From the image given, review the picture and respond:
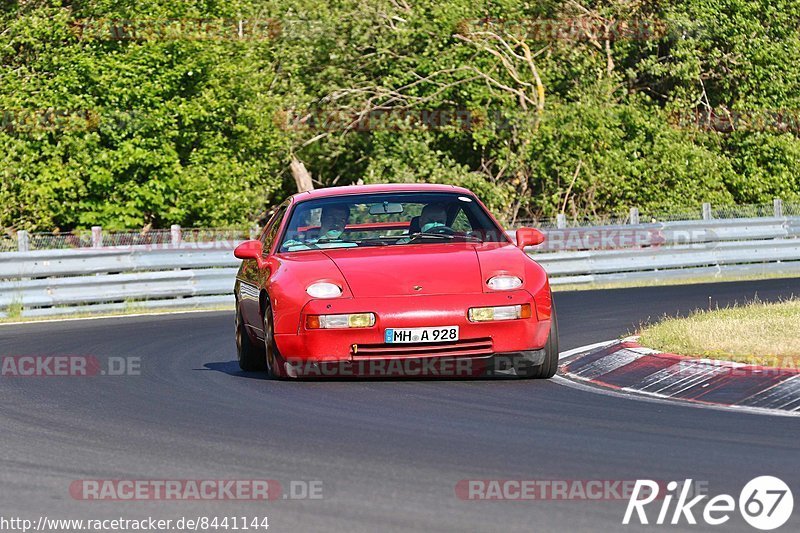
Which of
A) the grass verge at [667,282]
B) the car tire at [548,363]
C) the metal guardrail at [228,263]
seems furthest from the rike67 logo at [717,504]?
the grass verge at [667,282]

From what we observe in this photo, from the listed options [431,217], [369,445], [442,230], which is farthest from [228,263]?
[369,445]

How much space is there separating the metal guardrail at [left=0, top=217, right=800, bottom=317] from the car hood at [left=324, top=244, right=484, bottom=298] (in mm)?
12080

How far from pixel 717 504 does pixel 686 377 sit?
4.48 m

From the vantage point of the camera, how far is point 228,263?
80.0 ft

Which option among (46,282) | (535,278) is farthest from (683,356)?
(46,282)

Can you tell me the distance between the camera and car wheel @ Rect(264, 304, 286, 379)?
36.3 ft

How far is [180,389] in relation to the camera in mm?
11047

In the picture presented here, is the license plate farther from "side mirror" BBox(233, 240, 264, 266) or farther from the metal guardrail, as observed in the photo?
the metal guardrail

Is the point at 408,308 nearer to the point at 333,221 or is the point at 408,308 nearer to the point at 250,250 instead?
the point at 333,221

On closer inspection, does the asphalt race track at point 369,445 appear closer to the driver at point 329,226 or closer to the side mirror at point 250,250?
the side mirror at point 250,250

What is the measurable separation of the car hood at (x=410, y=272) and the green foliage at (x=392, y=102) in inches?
974

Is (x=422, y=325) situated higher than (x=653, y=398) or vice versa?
(x=422, y=325)

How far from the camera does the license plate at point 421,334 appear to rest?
10.6 meters

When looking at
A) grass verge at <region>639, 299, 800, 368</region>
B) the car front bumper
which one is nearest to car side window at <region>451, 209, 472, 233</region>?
the car front bumper
